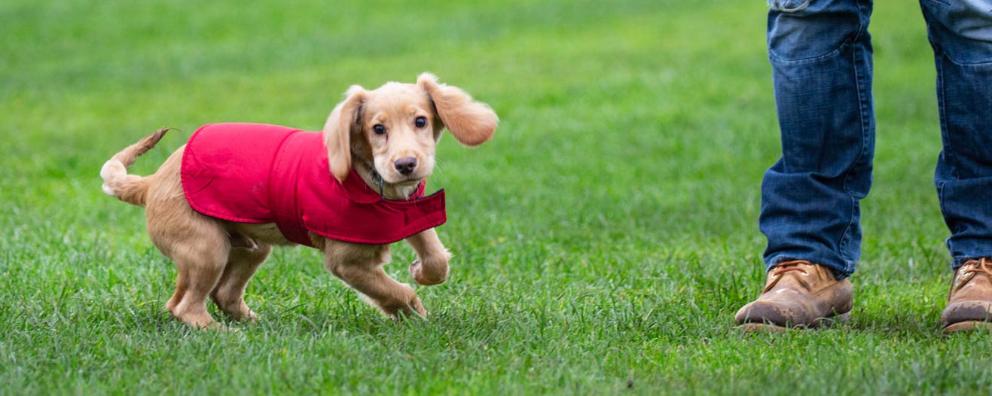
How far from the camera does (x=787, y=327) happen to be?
14.1ft

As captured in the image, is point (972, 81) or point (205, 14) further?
point (205, 14)

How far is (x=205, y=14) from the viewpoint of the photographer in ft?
69.3

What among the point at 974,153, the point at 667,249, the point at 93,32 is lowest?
the point at 93,32

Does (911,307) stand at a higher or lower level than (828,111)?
lower

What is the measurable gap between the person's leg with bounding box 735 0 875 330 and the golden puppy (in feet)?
3.43

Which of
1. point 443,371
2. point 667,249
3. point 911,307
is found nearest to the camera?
point 443,371

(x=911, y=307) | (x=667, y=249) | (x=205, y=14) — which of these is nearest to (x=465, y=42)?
(x=205, y=14)

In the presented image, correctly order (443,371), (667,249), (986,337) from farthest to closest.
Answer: (667,249) < (986,337) < (443,371)

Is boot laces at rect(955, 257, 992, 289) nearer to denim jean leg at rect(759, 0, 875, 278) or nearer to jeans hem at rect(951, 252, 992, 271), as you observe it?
jeans hem at rect(951, 252, 992, 271)

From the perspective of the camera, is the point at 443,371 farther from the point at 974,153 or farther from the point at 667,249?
the point at 667,249

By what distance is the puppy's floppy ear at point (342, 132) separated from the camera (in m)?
4.14

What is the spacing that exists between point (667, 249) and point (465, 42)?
12.2m

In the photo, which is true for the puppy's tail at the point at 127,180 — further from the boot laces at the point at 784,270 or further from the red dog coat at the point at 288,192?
the boot laces at the point at 784,270

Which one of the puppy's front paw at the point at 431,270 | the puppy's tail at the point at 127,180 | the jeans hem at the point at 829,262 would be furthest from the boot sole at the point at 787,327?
the puppy's tail at the point at 127,180
